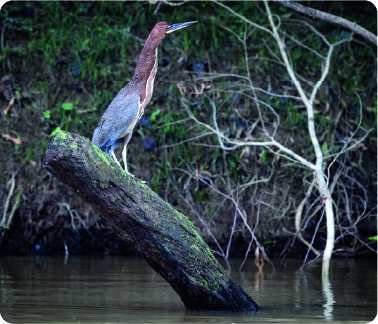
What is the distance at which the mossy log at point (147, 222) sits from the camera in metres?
3.84

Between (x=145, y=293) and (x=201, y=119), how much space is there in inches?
172

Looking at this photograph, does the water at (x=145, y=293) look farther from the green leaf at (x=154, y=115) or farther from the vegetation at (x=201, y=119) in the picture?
the green leaf at (x=154, y=115)

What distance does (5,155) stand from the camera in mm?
9312

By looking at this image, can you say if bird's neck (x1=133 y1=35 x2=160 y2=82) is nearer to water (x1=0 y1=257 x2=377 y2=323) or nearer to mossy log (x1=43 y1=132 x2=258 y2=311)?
mossy log (x1=43 y1=132 x2=258 y2=311)

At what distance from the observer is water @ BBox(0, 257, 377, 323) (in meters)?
4.53

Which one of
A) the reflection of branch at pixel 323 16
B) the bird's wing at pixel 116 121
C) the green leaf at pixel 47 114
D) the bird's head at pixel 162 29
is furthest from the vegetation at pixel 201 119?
the bird's wing at pixel 116 121

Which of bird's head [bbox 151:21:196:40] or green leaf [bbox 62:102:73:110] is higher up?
green leaf [bbox 62:102:73:110]

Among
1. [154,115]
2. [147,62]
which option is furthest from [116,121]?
[154,115]

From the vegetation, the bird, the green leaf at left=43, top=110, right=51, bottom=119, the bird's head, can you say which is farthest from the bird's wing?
the green leaf at left=43, top=110, right=51, bottom=119

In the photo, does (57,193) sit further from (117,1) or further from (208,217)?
(117,1)

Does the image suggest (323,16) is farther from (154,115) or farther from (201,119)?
(154,115)

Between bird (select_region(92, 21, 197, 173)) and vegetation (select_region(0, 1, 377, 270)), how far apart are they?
3306 millimetres

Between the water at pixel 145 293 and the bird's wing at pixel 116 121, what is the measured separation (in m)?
1.33

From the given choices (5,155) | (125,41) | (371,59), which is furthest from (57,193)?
(371,59)
